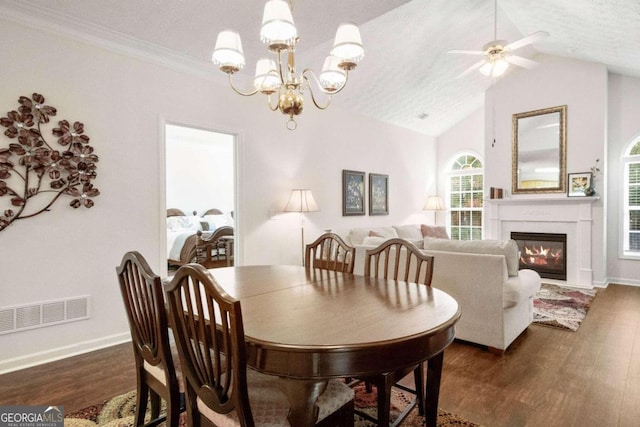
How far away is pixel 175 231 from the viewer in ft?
21.6

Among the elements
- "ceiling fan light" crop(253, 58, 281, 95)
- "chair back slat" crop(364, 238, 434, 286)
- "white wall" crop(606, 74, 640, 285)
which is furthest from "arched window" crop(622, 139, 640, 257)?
"ceiling fan light" crop(253, 58, 281, 95)

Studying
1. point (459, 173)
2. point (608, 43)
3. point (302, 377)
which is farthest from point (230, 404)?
point (459, 173)

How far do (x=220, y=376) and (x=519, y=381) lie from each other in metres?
2.19

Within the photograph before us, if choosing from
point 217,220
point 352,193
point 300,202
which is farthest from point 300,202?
point 217,220

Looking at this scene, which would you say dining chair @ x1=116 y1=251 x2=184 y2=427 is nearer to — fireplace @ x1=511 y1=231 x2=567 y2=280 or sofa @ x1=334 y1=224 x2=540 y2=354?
sofa @ x1=334 y1=224 x2=540 y2=354

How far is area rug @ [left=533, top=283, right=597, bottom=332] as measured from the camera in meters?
3.63

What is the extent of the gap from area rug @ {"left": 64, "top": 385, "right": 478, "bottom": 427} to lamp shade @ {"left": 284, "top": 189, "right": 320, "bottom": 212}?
2529mm

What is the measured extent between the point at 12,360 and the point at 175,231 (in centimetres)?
407

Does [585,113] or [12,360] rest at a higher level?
[585,113]

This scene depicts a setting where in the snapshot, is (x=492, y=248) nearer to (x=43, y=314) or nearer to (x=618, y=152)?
(x=43, y=314)

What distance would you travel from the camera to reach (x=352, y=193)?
5.65 metres

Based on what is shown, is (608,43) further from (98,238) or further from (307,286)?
(98,238)

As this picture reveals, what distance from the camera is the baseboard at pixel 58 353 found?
2.62 m

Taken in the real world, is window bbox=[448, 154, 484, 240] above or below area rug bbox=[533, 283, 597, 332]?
above
